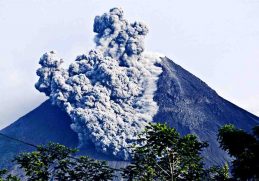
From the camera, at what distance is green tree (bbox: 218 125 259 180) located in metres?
37.2

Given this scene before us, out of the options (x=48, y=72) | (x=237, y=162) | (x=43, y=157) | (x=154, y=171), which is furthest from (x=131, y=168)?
(x=48, y=72)

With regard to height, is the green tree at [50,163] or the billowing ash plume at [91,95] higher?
the billowing ash plume at [91,95]

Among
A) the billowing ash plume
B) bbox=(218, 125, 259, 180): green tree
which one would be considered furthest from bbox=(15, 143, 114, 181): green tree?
the billowing ash plume

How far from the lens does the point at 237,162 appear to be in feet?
127

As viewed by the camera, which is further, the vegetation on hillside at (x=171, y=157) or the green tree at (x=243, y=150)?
the vegetation on hillside at (x=171, y=157)

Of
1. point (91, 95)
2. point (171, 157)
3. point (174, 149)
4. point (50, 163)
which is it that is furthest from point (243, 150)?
point (91, 95)

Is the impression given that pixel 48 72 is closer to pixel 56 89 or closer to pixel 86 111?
pixel 56 89

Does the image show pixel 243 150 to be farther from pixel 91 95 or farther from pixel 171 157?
pixel 91 95

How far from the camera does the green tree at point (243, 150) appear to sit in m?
37.2

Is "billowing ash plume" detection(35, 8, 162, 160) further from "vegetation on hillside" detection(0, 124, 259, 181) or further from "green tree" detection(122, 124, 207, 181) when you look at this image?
"green tree" detection(122, 124, 207, 181)

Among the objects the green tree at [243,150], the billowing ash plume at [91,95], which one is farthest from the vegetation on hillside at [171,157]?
the billowing ash plume at [91,95]

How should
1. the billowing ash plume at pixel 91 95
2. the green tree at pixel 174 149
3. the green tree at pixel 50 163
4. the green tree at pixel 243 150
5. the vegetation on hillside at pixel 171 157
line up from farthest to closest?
1. the billowing ash plume at pixel 91 95
2. the green tree at pixel 50 163
3. the green tree at pixel 174 149
4. the vegetation on hillside at pixel 171 157
5. the green tree at pixel 243 150

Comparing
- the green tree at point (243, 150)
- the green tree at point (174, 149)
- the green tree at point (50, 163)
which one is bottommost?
the green tree at point (243, 150)

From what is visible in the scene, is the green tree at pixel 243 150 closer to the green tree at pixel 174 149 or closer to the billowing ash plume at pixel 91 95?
the green tree at pixel 174 149
